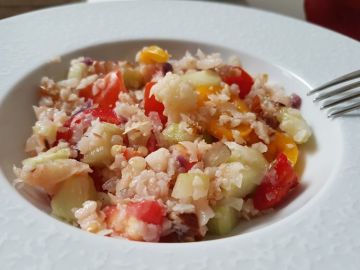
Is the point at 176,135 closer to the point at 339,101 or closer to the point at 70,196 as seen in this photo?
the point at 70,196

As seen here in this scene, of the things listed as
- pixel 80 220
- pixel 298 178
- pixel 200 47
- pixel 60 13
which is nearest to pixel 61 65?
pixel 60 13

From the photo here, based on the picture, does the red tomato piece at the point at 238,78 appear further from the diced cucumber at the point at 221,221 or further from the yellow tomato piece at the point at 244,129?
the diced cucumber at the point at 221,221

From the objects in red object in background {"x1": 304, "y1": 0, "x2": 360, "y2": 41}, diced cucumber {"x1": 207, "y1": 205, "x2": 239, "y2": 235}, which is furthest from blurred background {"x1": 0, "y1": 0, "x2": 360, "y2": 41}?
diced cucumber {"x1": 207, "y1": 205, "x2": 239, "y2": 235}

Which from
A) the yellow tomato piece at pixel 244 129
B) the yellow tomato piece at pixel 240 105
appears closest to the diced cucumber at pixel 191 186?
the yellow tomato piece at pixel 244 129

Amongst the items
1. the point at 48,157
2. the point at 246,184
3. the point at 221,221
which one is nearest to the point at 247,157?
the point at 246,184

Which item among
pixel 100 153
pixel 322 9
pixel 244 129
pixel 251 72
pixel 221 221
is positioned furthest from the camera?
pixel 322 9

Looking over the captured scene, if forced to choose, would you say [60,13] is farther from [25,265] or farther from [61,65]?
[25,265]
